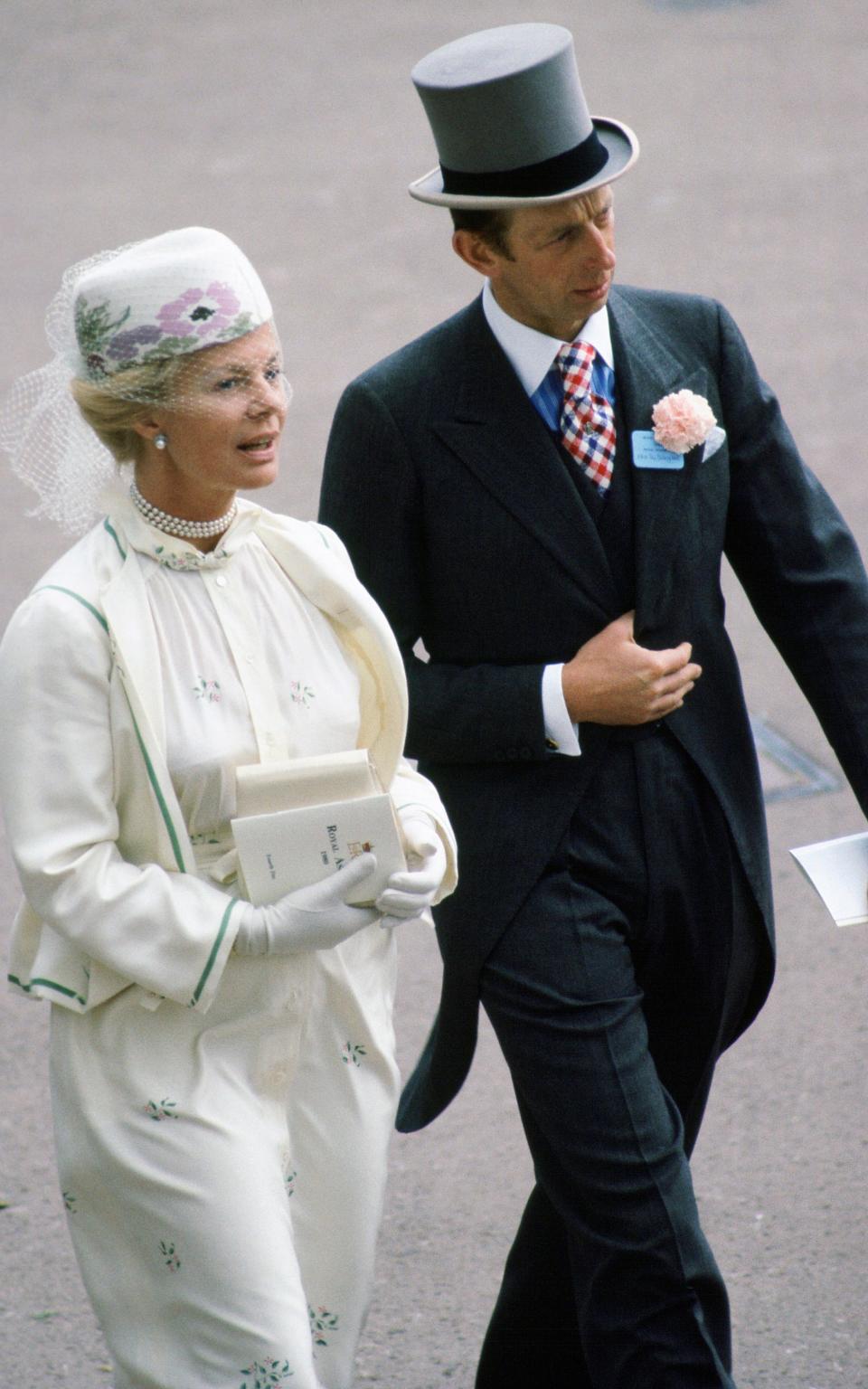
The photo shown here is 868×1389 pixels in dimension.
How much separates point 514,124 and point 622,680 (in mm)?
845

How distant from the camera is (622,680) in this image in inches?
126

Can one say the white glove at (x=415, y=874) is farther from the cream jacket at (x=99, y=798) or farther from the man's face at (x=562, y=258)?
the man's face at (x=562, y=258)

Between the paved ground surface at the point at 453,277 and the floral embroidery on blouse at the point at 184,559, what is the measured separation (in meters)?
1.80

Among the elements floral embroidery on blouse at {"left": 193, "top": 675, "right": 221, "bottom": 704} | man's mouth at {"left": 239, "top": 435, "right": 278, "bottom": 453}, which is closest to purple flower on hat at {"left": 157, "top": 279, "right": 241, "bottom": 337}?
man's mouth at {"left": 239, "top": 435, "right": 278, "bottom": 453}

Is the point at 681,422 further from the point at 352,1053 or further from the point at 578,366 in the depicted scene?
the point at 352,1053

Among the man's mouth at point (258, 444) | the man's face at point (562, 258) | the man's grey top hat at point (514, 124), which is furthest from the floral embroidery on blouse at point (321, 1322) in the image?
the man's grey top hat at point (514, 124)

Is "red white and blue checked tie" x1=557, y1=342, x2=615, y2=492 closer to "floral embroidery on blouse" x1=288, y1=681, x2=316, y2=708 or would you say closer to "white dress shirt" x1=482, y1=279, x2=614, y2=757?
"white dress shirt" x1=482, y1=279, x2=614, y2=757

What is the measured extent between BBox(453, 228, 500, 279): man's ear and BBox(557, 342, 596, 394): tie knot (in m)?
0.17

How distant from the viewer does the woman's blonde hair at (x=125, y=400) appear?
2846 millimetres

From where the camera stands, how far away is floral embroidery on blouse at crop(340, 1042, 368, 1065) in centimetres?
308

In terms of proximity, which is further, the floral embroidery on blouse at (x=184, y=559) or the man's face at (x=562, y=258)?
the man's face at (x=562, y=258)

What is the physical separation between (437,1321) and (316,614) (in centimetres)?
173

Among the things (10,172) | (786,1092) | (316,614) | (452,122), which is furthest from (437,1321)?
(10,172)

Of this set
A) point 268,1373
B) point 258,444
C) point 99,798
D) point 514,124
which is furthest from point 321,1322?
point 514,124
